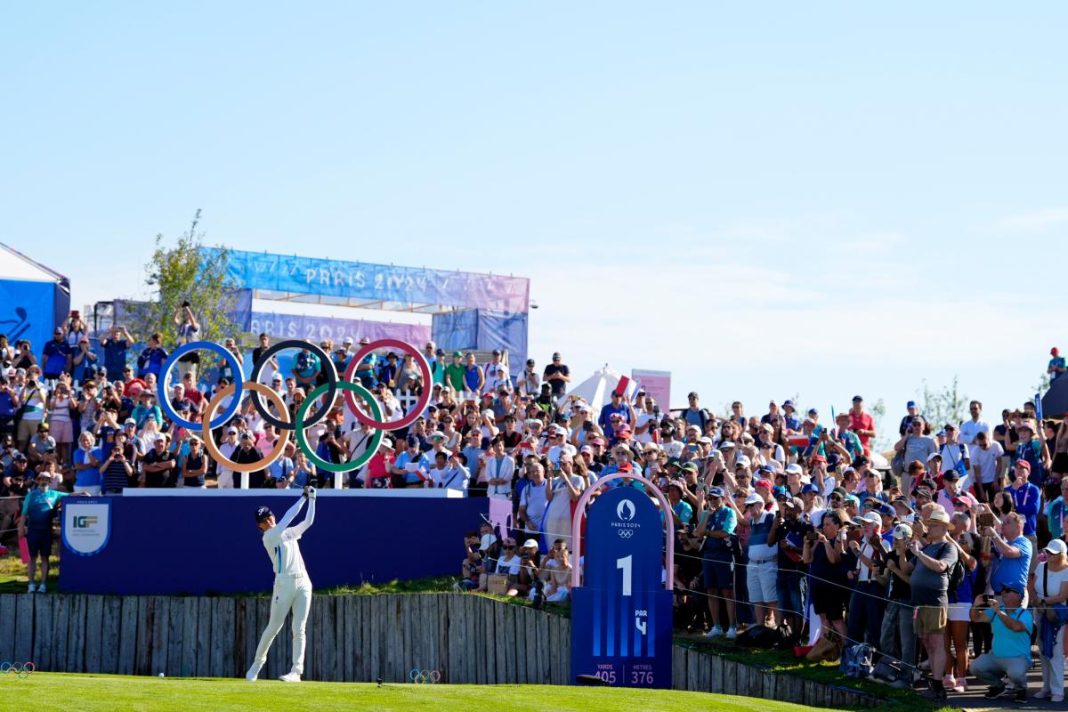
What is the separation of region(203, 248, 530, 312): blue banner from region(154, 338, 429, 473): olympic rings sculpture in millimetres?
22114

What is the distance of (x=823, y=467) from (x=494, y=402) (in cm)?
743

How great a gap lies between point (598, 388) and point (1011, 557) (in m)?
14.4

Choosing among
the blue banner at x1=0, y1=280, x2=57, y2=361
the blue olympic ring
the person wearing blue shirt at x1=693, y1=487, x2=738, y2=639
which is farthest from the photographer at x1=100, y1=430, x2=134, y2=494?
the blue banner at x1=0, y1=280, x2=57, y2=361

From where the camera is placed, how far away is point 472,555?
22125 millimetres

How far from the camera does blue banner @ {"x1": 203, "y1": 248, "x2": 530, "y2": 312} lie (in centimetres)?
4500

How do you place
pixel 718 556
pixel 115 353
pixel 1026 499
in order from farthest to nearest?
pixel 115 353
pixel 718 556
pixel 1026 499

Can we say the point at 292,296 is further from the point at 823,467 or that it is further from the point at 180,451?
the point at 823,467

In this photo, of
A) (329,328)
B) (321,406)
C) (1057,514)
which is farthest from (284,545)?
(329,328)

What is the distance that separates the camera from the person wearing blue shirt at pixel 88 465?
24000mm

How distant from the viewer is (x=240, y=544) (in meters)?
22.7

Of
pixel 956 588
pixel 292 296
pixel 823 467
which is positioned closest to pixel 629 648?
pixel 956 588

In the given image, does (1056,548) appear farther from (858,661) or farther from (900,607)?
(858,661)

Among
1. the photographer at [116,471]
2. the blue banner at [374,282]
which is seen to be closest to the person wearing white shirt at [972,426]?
the photographer at [116,471]

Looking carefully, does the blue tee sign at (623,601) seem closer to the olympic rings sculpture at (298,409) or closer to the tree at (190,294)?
the olympic rings sculpture at (298,409)
